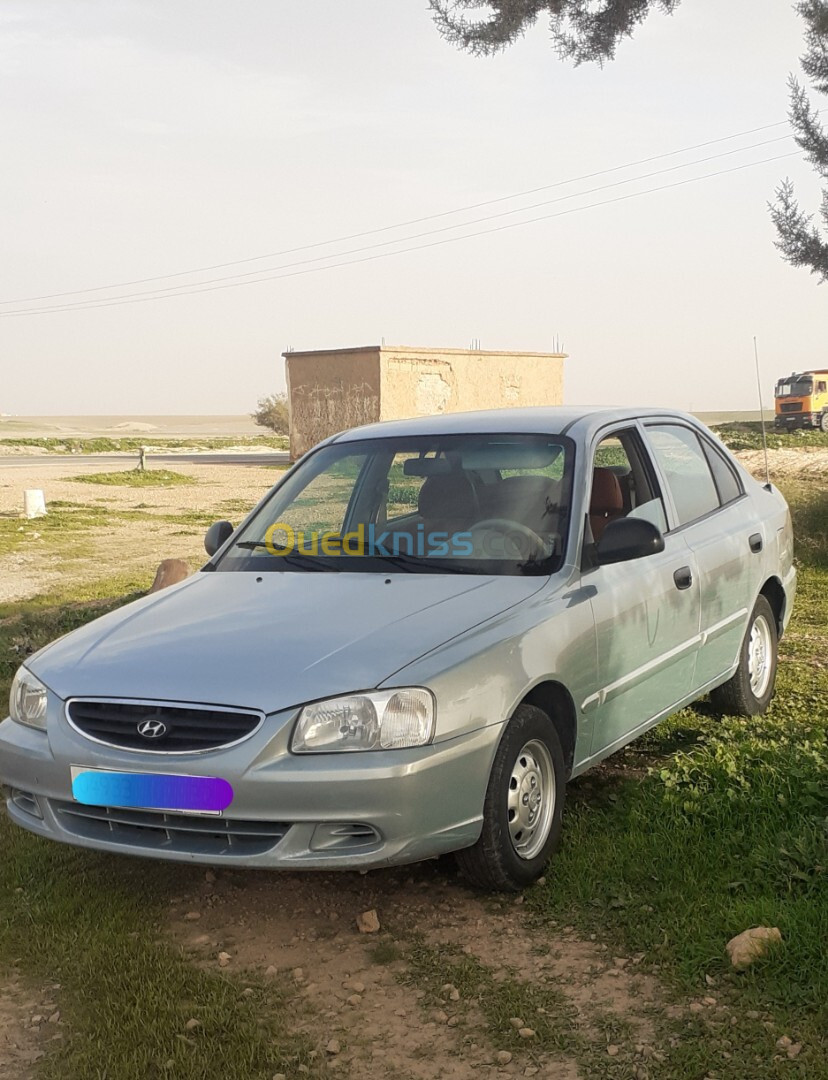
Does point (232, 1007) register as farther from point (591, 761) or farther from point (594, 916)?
point (591, 761)

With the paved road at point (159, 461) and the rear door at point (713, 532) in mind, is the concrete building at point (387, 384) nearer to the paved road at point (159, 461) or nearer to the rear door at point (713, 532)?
the paved road at point (159, 461)

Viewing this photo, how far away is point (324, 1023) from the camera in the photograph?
3.35 m

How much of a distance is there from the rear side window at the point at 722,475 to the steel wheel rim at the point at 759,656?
0.65 metres

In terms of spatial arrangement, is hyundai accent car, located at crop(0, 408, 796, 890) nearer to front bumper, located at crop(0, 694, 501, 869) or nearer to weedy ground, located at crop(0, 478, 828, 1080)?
front bumper, located at crop(0, 694, 501, 869)

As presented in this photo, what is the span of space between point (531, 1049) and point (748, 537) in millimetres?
3312

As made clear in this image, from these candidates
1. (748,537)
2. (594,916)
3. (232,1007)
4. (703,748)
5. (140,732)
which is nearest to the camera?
(232,1007)

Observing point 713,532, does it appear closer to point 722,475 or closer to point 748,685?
point 722,475

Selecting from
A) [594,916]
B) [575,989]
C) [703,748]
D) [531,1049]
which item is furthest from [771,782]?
[531,1049]

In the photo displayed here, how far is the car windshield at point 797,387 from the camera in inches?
1692

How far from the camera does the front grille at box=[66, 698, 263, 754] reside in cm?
358

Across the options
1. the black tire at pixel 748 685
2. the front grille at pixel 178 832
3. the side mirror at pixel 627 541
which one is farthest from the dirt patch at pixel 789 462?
the front grille at pixel 178 832

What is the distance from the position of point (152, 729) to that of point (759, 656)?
3.60m

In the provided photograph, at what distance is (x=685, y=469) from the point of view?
568 centimetres

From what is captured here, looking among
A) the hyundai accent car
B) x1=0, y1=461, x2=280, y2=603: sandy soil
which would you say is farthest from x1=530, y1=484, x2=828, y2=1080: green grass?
x1=0, y1=461, x2=280, y2=603: sandy soil
